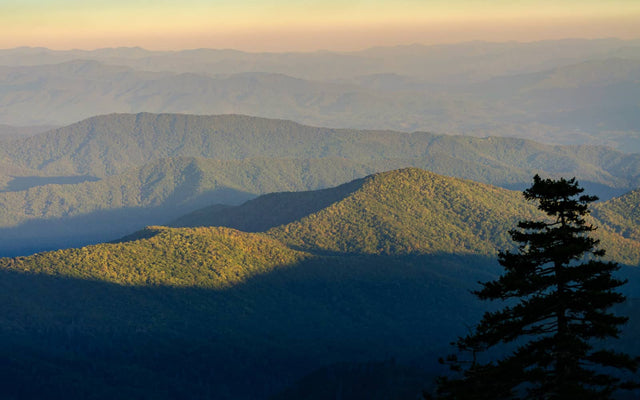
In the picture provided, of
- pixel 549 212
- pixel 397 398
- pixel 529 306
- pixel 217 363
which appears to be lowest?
pixel 217 363

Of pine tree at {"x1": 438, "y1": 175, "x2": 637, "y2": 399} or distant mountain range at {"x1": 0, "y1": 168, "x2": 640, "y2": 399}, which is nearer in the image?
pine tree at {"x1": 438, "y1": 175, "x2": 637, "y2": 399}

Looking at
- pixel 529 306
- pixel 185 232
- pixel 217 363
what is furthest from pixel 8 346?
pixel 529 306

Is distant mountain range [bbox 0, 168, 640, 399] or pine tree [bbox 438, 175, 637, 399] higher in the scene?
pine tree [bbox 438, 175, 637, 399]

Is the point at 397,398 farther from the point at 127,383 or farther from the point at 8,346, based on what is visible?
the point at 8,346

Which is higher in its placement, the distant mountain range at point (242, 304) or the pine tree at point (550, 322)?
the pine tree at point (550, 322)

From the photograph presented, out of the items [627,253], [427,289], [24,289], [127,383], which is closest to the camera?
[127,383]
